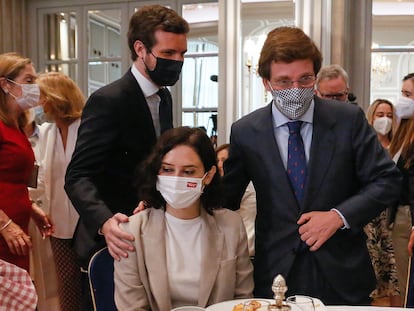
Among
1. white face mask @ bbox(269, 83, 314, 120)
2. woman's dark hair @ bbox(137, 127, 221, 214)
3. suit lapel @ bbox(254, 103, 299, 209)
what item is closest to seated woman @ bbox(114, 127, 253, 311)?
woman's dark hair @ bbox(137, 127, 221, 214)

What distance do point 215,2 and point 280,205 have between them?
11.4 feet

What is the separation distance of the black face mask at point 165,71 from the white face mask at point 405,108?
1.62 meters

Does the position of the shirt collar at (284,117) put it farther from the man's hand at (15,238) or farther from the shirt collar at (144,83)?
the man's hand at (15,238)

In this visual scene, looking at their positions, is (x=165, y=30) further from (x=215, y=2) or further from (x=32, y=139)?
(x=215, y=2)

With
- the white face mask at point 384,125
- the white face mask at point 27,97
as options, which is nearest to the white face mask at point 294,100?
the white face mask at point 27,97

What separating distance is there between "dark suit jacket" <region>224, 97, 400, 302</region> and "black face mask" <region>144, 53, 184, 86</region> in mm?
450

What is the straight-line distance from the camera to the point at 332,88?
2.87m

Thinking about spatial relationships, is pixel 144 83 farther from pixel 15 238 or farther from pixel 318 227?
pixel 15 238

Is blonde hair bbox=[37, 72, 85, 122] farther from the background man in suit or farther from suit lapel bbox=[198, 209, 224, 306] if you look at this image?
suit lapel bbox=[198, 209, 224, 306]

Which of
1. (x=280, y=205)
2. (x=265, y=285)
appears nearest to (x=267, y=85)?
(x=280, y=205)

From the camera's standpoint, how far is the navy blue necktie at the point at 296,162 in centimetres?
163

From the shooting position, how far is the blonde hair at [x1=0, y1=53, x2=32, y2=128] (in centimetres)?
271

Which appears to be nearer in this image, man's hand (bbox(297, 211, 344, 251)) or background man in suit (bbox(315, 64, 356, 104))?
man's hand (bbox(297, 211, 344, 251))

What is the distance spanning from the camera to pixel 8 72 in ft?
9.09
